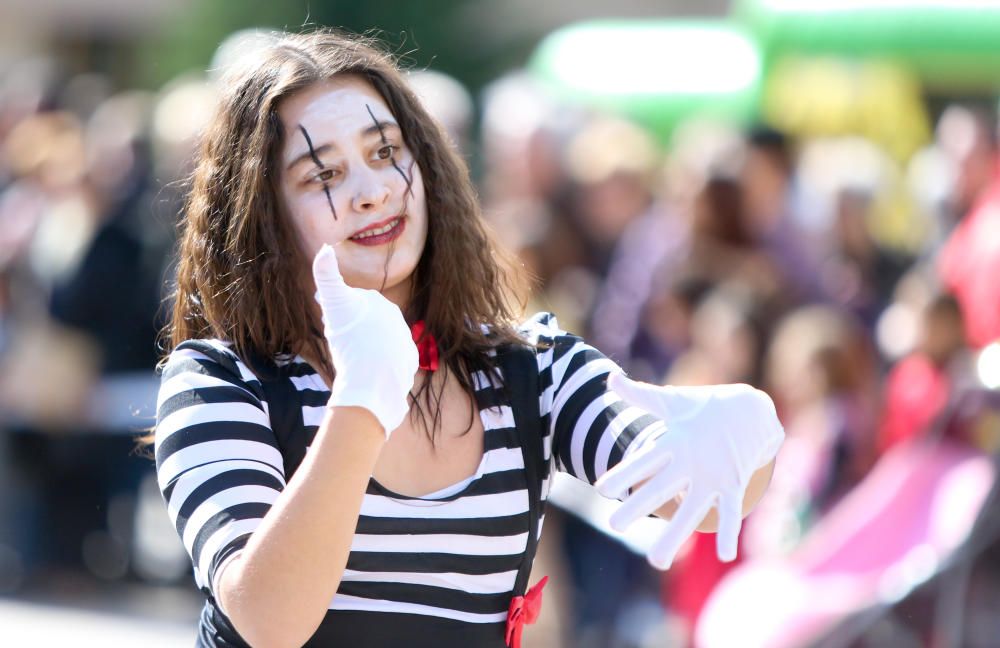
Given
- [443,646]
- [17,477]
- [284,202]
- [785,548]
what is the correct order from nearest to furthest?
[443,646]
[284,202]
[785,548]
[17,477]

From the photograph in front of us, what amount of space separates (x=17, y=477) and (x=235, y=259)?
4.17 meters

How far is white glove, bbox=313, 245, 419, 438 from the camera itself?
1432 mm

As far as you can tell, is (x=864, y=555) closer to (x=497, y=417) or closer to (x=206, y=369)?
(x=497, y=417)

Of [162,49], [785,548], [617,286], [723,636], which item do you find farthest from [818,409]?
[162,49]

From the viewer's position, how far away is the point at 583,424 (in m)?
1.68

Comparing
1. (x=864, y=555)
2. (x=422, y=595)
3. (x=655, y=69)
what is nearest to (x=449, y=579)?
(x=422, y=595)

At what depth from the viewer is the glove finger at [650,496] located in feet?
4.81

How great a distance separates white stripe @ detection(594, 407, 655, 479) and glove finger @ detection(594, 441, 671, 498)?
15 centimetres

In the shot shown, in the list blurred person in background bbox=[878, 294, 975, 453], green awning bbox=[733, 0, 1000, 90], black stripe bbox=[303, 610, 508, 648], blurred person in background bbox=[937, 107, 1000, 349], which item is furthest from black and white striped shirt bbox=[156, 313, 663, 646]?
green awning bbox=[733, 0, 1000, 90]

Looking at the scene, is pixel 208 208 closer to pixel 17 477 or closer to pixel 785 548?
pixel 785 548

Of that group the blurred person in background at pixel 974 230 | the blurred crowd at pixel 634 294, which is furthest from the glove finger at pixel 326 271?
the blurred person in background at pixel 974 230

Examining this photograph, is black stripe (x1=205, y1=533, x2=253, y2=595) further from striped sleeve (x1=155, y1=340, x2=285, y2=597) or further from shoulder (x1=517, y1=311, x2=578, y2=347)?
shoulder (x1=517, y1=311, x2=578, y2=347)

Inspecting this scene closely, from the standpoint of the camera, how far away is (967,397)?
3.26 m

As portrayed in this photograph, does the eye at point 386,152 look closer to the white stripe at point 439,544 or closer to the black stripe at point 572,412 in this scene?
the black stripe at point 572,412
